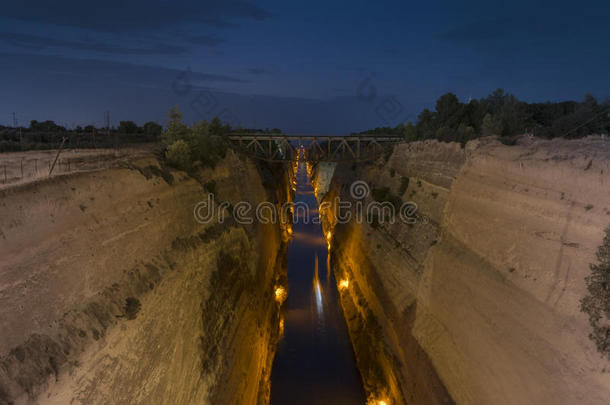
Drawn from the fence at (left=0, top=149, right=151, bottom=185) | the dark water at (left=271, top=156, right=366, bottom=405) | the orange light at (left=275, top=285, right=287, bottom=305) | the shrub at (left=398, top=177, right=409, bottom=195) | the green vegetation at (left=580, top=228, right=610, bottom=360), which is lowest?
the dark water at (left=271, top=156, right=366, bottom=405)

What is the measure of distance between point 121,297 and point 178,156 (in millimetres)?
8458

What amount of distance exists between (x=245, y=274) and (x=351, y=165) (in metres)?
22.6

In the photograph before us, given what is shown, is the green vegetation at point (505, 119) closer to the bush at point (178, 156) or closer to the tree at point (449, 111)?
the tree at point (449, 111)

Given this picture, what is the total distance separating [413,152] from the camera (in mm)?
21125

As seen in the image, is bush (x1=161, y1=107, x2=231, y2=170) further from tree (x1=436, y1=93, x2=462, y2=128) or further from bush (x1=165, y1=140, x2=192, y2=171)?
tree (x1=436, y1=93, x2=462, y2=128)

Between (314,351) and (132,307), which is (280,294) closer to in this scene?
(314,351)

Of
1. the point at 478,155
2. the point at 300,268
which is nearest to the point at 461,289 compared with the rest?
the point at 478,155

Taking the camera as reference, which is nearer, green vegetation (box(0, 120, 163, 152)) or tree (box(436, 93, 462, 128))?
green vegetation (box(0, 120, 163, 152))

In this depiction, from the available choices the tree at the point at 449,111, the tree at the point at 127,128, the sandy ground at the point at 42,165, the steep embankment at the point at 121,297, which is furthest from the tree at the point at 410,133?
the tree at the point at 127,128

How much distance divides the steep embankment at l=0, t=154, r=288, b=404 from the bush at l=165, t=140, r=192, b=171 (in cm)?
130

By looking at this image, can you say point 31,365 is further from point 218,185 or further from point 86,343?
point 218,185

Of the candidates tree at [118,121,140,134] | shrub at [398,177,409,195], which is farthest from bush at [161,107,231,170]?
tree at [118,121,140,134]

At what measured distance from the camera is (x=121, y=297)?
876 cm

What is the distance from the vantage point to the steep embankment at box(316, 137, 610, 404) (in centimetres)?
742
